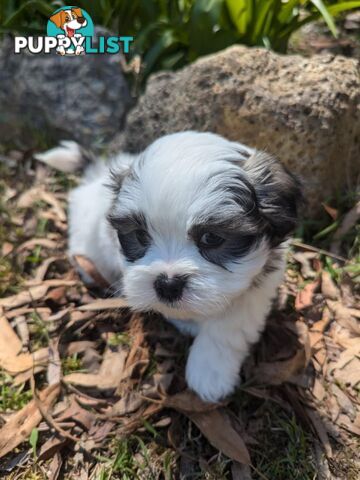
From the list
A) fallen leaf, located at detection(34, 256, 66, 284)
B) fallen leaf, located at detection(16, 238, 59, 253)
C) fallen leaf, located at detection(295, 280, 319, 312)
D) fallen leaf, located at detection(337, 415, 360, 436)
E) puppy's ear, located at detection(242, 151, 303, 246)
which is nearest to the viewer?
puppy's ear, located at detection(242, 151, 303, 246)

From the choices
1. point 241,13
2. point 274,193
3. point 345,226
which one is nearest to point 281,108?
point 345,226

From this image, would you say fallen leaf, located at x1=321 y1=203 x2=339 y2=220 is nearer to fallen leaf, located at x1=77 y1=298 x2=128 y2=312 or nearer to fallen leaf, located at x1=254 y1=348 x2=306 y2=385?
fallen leaf, located at x1=254 y1=348 x2=306 y2=385

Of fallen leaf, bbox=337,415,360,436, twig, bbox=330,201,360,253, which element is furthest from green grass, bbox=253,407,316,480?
twig, bbox=330,201,360,253

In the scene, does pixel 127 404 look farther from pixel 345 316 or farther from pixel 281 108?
pixel 281 108

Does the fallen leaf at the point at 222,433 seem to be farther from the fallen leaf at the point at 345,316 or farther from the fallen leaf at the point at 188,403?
the fallen leaf at the point at 345,316

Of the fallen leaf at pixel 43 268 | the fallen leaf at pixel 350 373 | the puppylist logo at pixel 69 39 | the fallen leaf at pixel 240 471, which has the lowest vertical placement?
the fallen leaf at pixel 240 471

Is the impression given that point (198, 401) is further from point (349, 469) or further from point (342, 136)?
point (342, 136)

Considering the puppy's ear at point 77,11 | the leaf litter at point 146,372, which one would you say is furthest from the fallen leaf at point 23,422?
the puppy's ear at point 77,11
